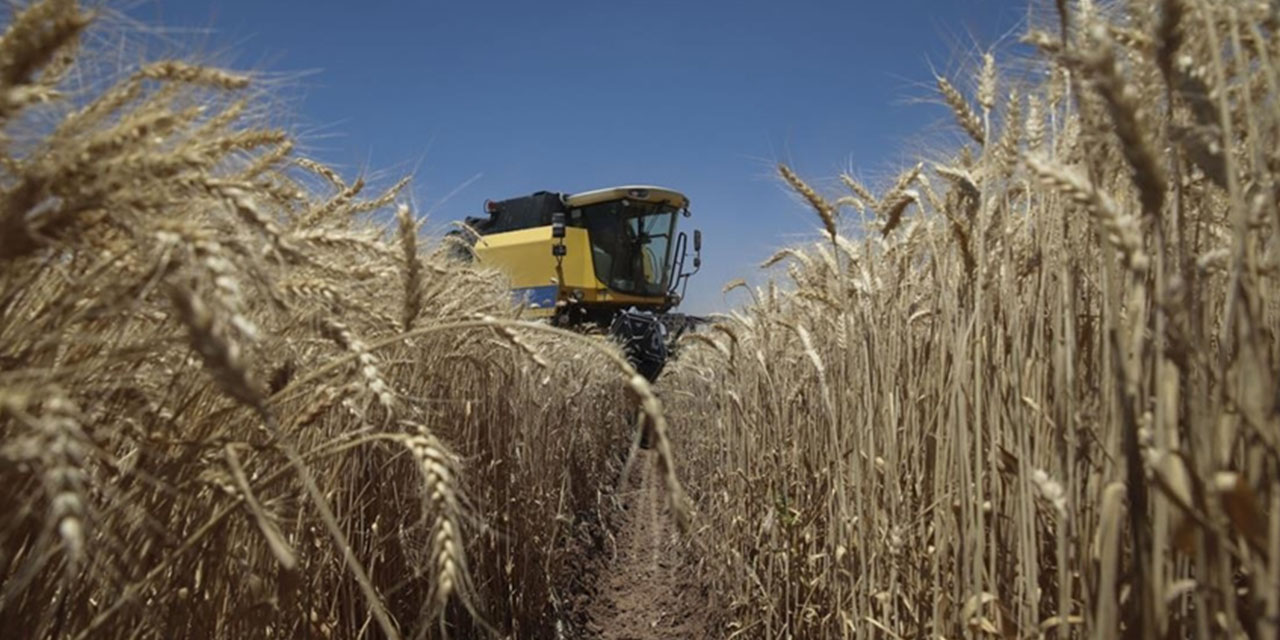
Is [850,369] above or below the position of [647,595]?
above

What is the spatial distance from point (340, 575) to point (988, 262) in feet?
4.88

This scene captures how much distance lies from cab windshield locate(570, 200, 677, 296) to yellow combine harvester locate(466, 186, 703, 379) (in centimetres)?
1

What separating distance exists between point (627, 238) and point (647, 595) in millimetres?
7913

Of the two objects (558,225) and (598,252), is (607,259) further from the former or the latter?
(558,225)

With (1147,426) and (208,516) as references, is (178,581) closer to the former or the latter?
(208,516)

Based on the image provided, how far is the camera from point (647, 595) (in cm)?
425

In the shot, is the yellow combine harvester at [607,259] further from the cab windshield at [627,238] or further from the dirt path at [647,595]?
the dirt path at [647,595]

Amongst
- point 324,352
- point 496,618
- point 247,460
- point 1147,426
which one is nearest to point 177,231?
point 247,460

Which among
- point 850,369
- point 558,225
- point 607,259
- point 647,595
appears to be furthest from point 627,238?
point 850,369

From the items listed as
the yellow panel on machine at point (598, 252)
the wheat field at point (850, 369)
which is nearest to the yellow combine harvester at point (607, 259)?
the yellow panel on machine at point (598, 252)

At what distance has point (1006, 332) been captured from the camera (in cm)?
135

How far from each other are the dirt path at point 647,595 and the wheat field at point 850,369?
1.22 meters

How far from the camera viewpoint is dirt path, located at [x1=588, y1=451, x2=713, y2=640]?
140 inches

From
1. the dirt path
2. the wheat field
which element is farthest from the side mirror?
the wheat field
